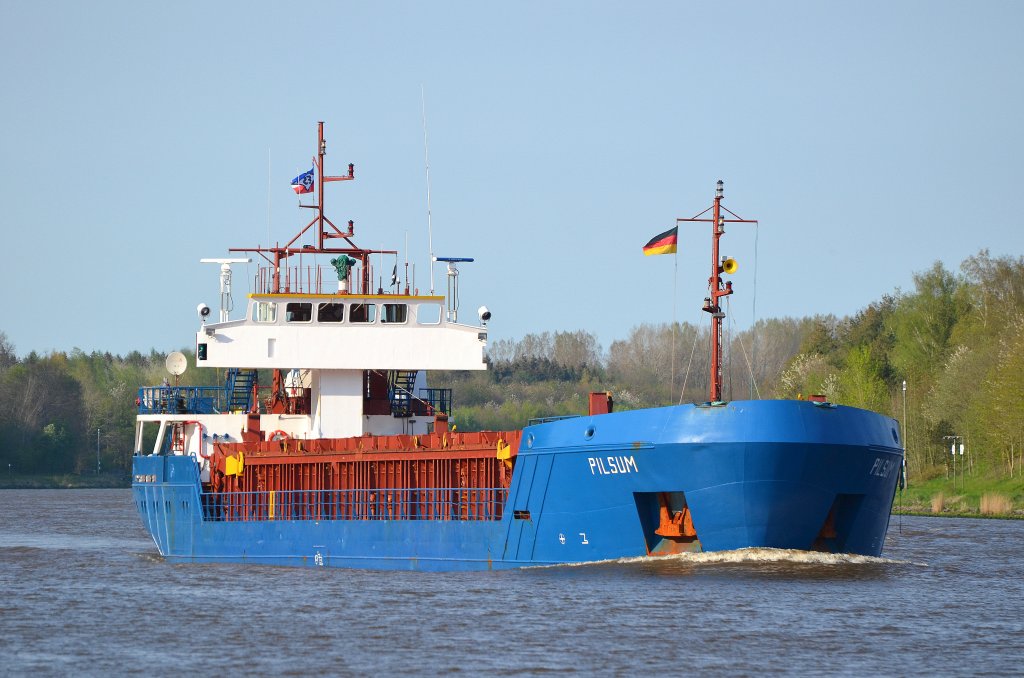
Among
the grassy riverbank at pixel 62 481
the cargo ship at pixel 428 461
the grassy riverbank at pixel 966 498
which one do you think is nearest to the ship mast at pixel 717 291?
the cargo ship at pixel 428 461

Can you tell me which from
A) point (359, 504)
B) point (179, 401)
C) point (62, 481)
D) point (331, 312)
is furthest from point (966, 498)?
point (62, 481)

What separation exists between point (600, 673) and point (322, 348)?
62.4 ft

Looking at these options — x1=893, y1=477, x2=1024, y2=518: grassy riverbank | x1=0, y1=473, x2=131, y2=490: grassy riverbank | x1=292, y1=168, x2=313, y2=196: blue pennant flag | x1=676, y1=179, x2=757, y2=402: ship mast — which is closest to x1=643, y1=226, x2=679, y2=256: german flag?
x1=676, y1=179, x2=757, y2=402: ship mast

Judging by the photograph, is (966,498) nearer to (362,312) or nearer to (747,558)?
(362,312)

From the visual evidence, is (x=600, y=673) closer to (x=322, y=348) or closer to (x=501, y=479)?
(x=501, y=479)

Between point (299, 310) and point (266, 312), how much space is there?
858 millimetres

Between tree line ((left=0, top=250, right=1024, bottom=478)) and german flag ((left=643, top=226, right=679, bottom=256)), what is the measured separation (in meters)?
23.5

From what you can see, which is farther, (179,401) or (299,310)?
(179,401)

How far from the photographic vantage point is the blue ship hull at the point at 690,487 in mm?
25938

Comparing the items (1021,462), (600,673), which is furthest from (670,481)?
(1021,462)

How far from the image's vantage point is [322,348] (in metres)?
37.1

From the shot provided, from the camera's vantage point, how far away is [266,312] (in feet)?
124

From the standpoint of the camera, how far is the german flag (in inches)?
1168

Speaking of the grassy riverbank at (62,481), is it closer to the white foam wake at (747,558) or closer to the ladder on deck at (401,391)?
the ladder on deck at (401,391)
